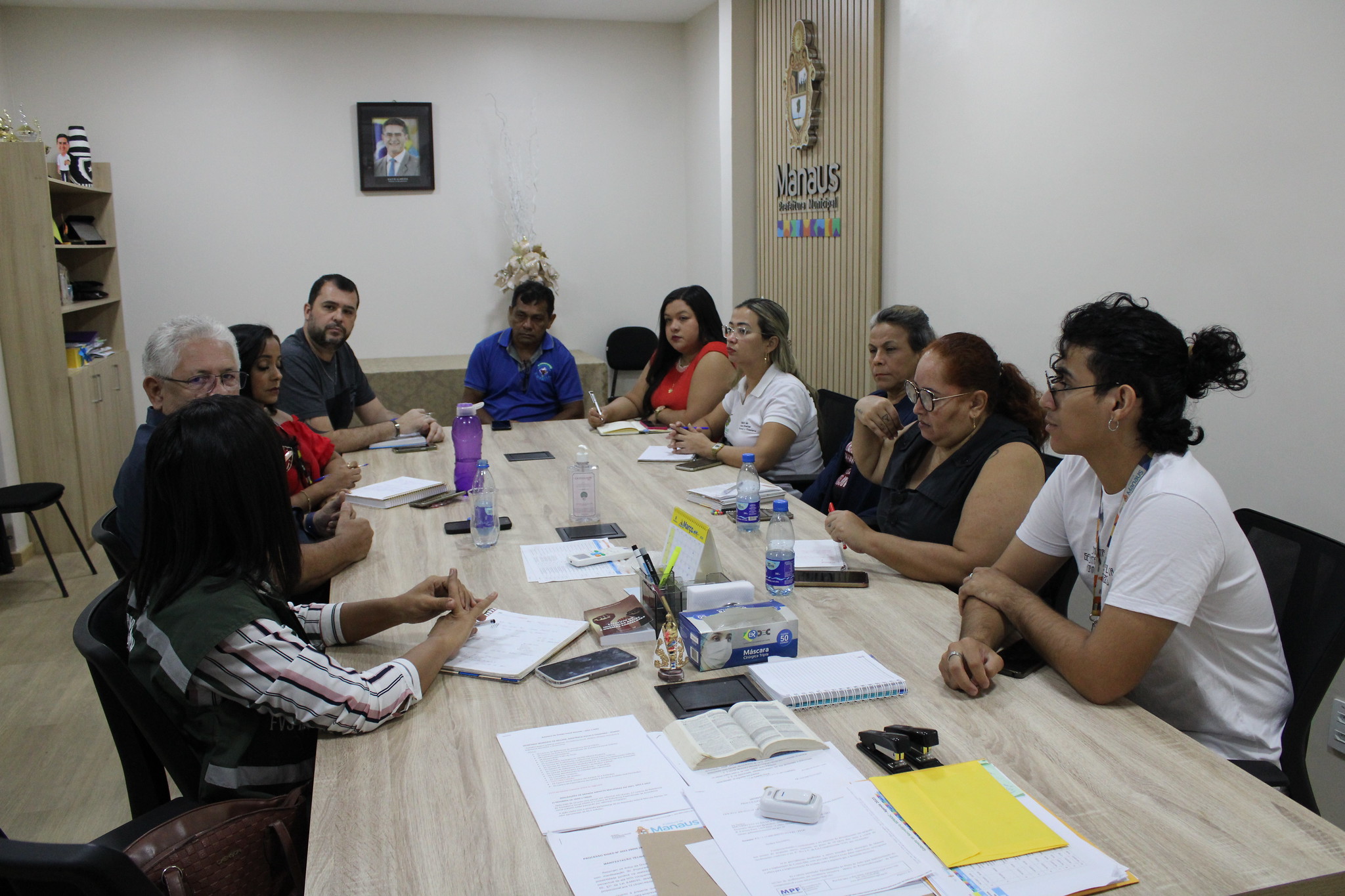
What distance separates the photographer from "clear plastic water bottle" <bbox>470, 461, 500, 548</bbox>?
2523 millimetres

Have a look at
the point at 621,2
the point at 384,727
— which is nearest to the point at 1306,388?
the point at 384,727

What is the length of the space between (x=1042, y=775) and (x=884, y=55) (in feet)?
12.3

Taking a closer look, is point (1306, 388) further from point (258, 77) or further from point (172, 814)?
point (258, 77)

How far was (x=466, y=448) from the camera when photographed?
3188mm

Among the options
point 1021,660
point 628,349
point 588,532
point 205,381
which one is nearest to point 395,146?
point 628,349

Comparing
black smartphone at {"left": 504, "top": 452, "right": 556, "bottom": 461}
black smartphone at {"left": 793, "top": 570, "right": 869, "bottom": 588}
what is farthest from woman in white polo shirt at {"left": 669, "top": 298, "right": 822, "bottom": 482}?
black smartphone at {"left": 793, "top": 570, "right": 869, "bottom": 588}

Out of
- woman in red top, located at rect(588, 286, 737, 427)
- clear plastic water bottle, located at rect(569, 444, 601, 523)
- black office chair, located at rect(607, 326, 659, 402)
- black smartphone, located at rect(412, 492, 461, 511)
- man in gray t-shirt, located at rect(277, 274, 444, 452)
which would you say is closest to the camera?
clear plastic water bottle, located at rect(569, 444, 601, 523)

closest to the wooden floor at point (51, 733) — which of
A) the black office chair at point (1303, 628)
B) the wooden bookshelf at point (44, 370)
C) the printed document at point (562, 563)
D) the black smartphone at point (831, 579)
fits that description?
the wooden bookshelf at point (44, 370)

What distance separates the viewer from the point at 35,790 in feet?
9.37

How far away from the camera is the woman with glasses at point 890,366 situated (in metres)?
3.26

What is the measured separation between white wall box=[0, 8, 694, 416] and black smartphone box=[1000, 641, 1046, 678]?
18.2ft

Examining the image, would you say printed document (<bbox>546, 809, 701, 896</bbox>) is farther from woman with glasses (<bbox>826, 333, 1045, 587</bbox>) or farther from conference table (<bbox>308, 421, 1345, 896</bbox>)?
woman with glasses (<bbox>826, 333, 1045, 587</bbox>)

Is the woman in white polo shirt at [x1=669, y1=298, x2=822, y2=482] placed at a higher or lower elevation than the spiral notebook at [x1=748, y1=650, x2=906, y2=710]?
higher

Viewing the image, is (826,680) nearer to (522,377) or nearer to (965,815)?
(965,815)
